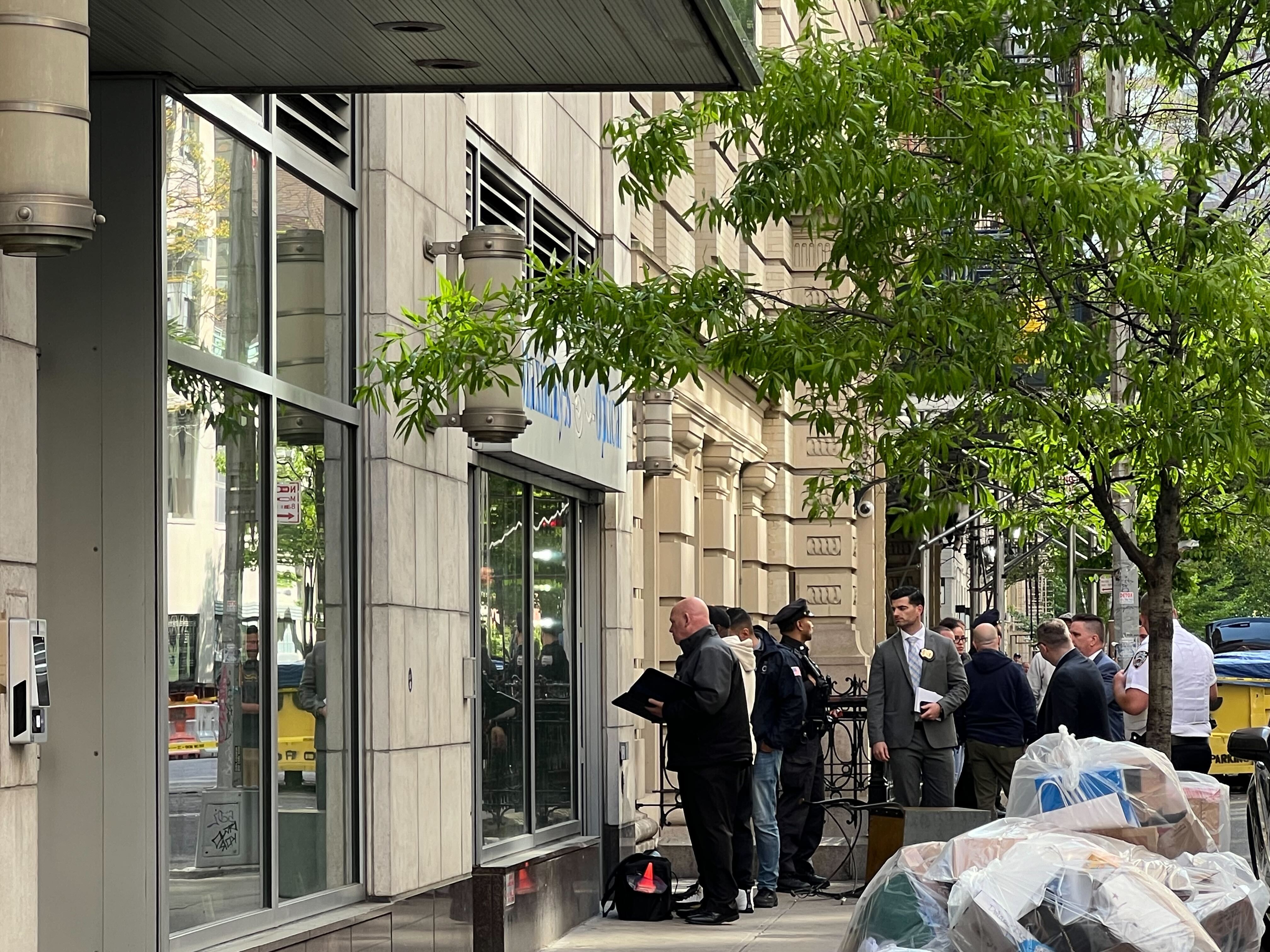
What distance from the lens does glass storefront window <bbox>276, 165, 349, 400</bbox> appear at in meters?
8.62

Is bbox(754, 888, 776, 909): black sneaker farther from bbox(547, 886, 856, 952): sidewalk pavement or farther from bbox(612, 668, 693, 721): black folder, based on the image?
bbox(612, 668, 693, 721): black folder

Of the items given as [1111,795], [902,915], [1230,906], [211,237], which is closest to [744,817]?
[1111,795]

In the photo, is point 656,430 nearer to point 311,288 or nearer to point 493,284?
point 493,284

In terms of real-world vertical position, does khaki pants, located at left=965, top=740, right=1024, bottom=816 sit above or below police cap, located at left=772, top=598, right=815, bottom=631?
below

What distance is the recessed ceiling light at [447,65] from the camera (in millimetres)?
7199

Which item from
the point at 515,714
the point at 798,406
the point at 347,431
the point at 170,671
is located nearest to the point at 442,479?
the point at 347,431

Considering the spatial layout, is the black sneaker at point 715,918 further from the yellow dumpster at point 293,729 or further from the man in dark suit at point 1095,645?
the yellow dumpster at point 293,729

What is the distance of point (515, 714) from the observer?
12227 mm

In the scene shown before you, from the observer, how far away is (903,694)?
13.1 m

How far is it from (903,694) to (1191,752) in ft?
10.3

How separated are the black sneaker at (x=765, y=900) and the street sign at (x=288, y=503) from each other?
611 centimetres

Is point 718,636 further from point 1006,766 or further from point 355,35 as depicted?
point 355,35

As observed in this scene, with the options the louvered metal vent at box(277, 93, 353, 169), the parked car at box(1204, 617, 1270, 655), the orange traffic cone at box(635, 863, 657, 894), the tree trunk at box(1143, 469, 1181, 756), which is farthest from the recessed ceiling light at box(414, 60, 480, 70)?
the parked car at box(1204, 617, 1270, 655)

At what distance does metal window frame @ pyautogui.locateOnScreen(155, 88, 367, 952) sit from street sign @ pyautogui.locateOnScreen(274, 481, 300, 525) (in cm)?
14
